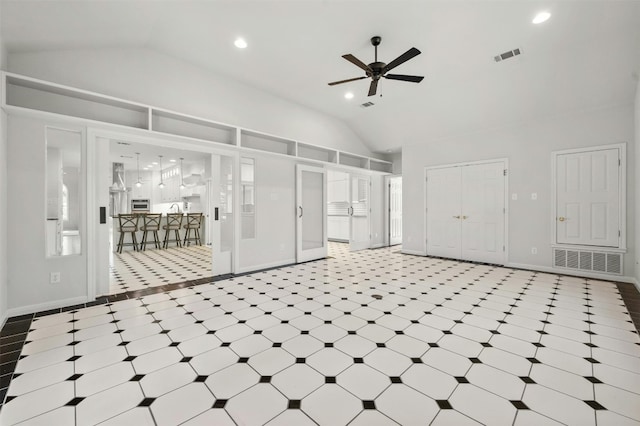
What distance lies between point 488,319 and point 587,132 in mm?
4446

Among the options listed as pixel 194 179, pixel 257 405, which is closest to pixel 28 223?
pixel 257 405

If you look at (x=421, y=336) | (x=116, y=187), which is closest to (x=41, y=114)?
(x=421, y=336)

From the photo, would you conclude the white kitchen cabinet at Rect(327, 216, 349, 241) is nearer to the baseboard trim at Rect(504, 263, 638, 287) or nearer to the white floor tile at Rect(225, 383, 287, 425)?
the baseboard trim at Rect(504, 263, 638, 287)

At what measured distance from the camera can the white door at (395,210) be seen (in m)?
8.93

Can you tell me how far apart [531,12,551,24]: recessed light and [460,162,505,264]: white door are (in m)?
3.01

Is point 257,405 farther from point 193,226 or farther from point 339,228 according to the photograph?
point 193,226

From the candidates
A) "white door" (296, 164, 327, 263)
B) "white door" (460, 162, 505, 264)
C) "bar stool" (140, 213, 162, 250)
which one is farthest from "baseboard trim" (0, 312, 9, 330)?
"white door" (460, 162, 505, 264)

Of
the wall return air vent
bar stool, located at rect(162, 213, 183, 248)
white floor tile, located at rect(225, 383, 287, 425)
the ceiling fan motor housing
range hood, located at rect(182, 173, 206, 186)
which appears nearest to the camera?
white floor tile, located at rect(225, 383, 287, 425)

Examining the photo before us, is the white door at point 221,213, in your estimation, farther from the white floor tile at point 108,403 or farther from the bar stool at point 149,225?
the bar stool at point 149,225

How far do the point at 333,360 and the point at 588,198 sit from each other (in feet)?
18.6

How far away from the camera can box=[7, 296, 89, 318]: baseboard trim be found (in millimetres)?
3211

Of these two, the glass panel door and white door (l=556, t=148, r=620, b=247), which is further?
the glass panel door

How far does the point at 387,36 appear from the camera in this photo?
3.90m

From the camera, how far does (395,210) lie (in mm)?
9133
